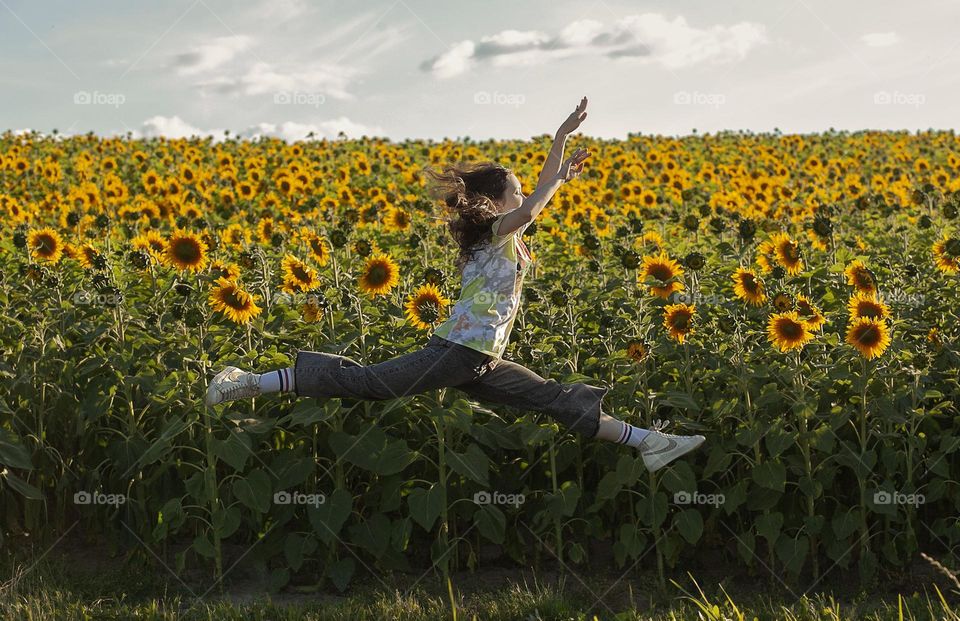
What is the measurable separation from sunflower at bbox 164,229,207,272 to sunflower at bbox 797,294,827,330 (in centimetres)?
331

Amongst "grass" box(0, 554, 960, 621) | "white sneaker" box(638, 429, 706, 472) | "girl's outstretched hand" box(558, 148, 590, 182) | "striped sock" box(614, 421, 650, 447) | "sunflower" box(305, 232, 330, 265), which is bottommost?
"grass" box(0, 554, 960, 621)

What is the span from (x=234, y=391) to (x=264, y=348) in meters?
1.08

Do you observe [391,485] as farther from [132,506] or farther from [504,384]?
[132,506]

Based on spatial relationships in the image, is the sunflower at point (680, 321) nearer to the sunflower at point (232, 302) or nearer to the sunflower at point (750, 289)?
the sunflower at point (750, 289)

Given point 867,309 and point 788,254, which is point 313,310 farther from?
point 867,309

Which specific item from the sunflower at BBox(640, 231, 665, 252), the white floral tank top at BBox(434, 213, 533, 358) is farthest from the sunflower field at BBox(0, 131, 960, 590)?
the sunflower at BBox(640, 231, 665, 252)

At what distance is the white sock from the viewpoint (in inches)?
195

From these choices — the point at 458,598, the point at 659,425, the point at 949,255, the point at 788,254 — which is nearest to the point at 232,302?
the point at 458,598

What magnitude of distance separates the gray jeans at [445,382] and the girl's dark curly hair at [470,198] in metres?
0.50

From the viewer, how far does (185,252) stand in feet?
20.0

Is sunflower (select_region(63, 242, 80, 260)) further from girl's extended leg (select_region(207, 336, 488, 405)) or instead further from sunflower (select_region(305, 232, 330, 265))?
girl's extended leg (select_region(207, 336, 488, 405))

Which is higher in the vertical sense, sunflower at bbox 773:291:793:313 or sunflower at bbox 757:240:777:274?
sunflower at bbox 757:240:777:274

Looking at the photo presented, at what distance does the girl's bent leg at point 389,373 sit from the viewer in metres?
4.77

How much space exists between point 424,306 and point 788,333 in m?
1.84
